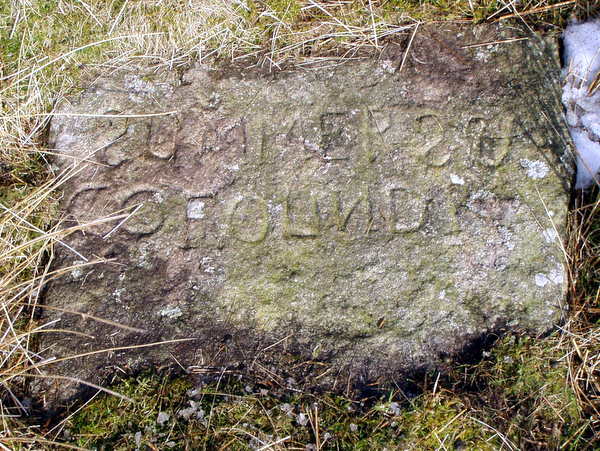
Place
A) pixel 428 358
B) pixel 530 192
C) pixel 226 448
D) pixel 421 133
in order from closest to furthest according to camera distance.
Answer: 1. pixel 226 448
2. pixel 428 358
3. pixel 530 192
4. pixel 421 133

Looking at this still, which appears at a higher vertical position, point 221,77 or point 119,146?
point 221,77

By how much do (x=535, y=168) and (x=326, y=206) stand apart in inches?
42.9

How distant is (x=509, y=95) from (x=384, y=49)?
30.0 inches

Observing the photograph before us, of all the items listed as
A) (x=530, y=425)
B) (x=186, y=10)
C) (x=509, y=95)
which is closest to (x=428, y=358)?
(x=530, y=425)

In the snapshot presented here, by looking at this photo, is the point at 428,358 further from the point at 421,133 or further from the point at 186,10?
the point at 186,10

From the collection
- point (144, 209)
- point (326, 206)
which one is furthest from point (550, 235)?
point (144, 209)

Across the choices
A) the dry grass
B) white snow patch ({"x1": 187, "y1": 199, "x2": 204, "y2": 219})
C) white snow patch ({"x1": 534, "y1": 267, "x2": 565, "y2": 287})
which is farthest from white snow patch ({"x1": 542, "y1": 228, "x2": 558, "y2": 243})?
white snow patch ({"x1": 187, "y1": 199, "x2": 204, "y2": 219})

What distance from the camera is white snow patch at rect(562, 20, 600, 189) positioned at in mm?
2689

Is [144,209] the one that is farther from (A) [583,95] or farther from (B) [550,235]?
(A) [583,95]

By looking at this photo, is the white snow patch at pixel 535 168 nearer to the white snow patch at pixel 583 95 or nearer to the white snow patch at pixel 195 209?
the white snow patch at pixel 583 95

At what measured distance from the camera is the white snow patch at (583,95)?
2689mm

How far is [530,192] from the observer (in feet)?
8.46

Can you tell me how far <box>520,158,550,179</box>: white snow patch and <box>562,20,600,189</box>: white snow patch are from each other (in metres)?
0.20

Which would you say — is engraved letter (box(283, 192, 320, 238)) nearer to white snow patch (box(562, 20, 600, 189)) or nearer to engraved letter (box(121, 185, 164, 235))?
engraved letter (box(121, 185, 164, 235))
